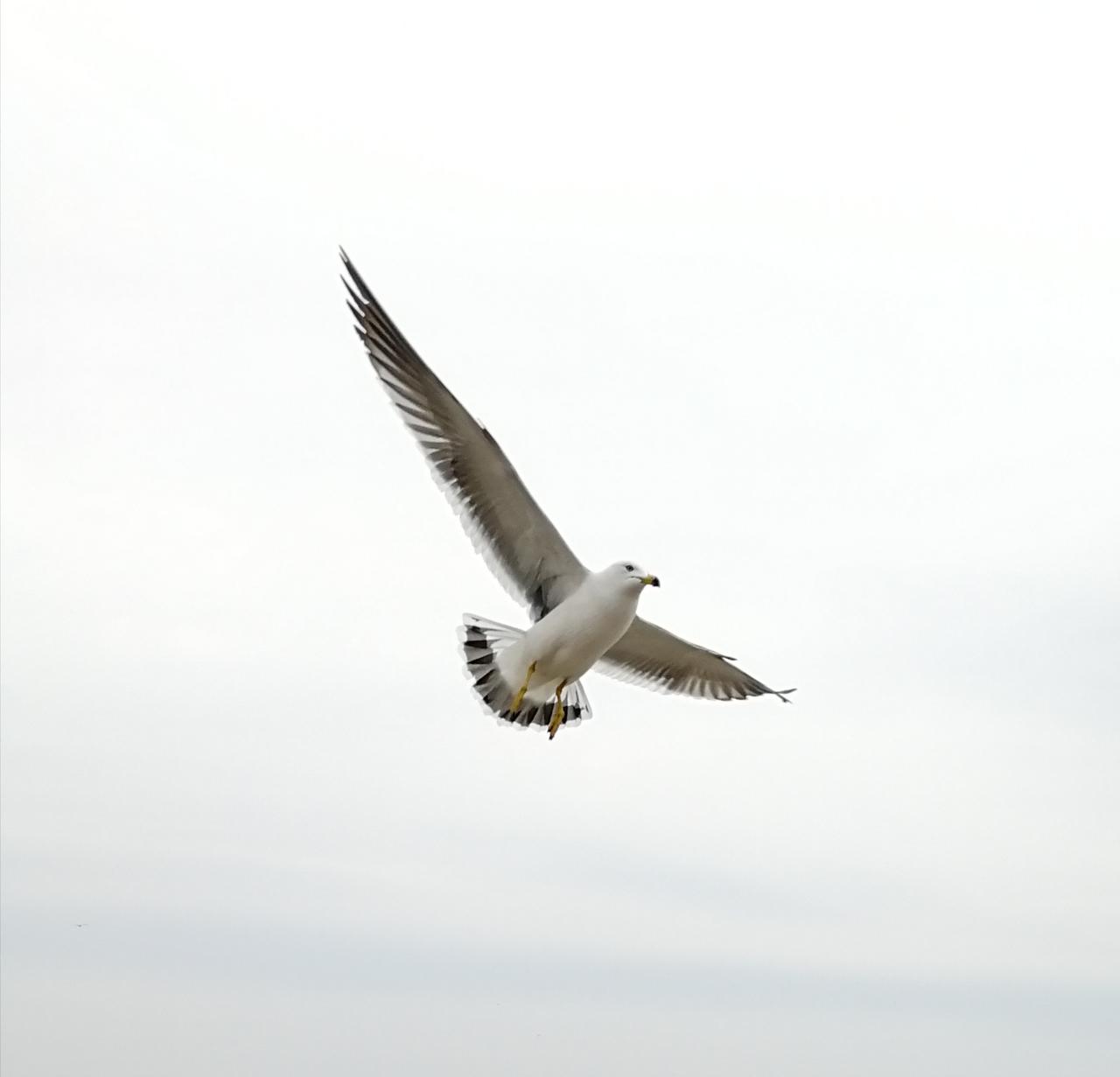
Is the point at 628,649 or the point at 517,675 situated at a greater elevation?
the point at 628,649

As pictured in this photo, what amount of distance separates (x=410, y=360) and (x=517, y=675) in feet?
6.80

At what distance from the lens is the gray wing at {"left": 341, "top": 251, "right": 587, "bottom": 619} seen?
10320 mm

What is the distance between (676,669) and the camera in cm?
1236

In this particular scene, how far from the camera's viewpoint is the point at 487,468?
10391mm

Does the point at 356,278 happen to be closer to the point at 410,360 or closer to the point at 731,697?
the point at 410,360

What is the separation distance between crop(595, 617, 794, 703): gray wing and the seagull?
2.66 ft

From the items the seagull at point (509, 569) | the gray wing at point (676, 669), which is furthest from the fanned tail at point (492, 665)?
the gray wing at point (676, 669)

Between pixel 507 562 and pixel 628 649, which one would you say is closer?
pixel 507 562

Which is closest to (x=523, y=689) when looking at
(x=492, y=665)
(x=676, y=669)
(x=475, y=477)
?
(x=492, y=665)

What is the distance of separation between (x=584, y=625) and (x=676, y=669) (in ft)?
7.76

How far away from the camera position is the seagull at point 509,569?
33.5 feet

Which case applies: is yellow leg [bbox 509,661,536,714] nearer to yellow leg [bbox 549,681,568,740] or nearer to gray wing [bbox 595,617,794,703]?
yellow leg [bbox 549,681,568,740]

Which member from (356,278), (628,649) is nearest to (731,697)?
(628,649)

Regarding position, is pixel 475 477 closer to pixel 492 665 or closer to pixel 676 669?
Answer: pixel 492 665
